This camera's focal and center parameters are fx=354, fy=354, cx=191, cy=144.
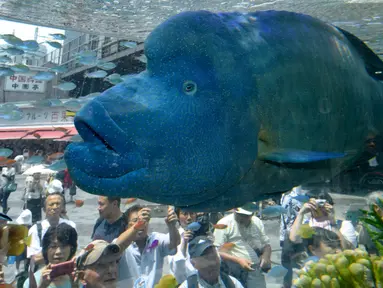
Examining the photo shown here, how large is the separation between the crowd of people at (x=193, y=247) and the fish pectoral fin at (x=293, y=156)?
3.49ft

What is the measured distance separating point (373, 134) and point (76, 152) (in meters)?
1.07

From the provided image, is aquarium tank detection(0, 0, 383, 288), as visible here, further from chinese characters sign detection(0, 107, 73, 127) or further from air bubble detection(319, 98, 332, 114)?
chinese characters sign detection(0, 107, 73, 127)

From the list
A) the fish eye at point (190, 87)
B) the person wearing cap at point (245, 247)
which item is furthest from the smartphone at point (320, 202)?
the fish eye at point (190, 87)

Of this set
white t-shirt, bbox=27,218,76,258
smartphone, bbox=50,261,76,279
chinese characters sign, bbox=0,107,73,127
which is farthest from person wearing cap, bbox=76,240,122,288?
chinese characters sign, bbox=0,107,73,127

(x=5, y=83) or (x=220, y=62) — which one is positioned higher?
(x=220, y=62)

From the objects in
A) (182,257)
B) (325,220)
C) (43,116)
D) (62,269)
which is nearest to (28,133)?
(43,116)

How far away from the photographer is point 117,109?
79 cm

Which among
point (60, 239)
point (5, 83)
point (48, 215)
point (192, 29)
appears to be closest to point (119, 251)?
point (60, 239)

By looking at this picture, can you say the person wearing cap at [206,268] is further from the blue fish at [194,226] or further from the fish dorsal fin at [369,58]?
the fish dorsal fin at [369,58]

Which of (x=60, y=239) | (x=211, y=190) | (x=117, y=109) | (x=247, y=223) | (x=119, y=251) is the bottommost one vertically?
(x=60, y=239)

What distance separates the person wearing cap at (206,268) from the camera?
209 centimetres

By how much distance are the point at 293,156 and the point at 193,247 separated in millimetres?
1505

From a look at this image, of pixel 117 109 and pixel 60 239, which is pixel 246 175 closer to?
pixel 117 109

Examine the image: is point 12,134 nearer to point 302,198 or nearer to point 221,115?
point 302,198
